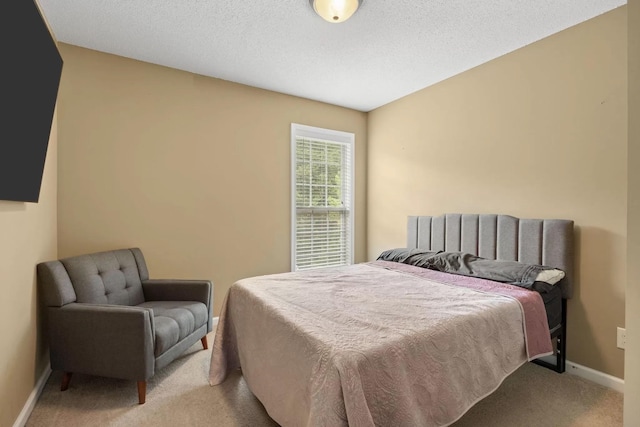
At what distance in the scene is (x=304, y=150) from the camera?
12.8ft

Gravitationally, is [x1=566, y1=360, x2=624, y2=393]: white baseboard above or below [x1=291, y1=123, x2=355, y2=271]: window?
below

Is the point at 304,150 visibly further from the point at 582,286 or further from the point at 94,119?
the point at 582,286

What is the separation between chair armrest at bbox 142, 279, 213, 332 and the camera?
A: 2701 millimetres

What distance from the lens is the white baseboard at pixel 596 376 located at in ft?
7.02

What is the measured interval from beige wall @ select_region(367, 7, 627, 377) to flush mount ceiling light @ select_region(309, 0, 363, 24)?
162 cm

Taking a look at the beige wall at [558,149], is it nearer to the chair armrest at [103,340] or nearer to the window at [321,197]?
the window at [321,197]

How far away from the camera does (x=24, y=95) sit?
1.45m

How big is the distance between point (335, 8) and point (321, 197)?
2.33 metres

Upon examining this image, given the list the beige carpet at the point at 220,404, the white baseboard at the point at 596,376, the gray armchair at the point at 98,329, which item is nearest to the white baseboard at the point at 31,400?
the beige carpet at the point at 220,404

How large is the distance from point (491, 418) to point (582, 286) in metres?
1.25

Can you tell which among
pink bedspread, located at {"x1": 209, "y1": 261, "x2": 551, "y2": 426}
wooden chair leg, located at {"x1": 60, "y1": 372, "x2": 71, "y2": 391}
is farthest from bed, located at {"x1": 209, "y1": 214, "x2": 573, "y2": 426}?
wooden chair leg, located at {"x1": 60, "y1": 372, "x2": 71, "y2": 391}

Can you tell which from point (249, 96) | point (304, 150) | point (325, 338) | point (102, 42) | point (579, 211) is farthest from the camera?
point (304, 150)

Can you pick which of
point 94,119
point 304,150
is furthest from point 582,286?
point 94,119

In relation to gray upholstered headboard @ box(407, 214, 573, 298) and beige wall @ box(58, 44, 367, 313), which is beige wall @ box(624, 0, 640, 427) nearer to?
gray upholstered headboard @ box(407, 214, 573, 298)
